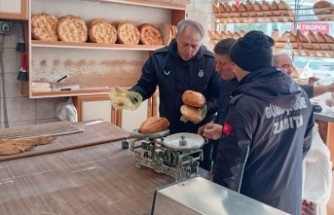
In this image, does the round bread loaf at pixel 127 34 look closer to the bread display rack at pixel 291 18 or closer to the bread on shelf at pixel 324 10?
the bread display rack at pixel 291 18

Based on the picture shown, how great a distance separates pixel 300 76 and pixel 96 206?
256 cm

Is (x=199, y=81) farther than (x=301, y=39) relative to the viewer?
No

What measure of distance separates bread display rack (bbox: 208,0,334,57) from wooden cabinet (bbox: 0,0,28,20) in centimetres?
202

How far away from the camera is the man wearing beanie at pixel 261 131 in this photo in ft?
4.02

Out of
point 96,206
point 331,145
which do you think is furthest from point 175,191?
point 331,145

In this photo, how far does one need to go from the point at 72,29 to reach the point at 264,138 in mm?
2522

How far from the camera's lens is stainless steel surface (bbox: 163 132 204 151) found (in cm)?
138

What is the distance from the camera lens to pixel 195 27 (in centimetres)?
199

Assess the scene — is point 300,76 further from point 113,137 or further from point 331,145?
point 113,137

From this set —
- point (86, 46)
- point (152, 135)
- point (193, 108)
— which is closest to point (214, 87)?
point (193, 108)

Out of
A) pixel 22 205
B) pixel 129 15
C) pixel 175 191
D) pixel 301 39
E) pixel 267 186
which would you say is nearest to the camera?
pixel 175 191

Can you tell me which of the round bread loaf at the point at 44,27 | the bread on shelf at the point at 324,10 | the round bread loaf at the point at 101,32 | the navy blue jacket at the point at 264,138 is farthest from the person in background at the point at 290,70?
the round bread loaf at the point at 44,27

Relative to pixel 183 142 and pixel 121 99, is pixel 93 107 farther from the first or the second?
pixel 183 142

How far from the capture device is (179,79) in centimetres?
213
